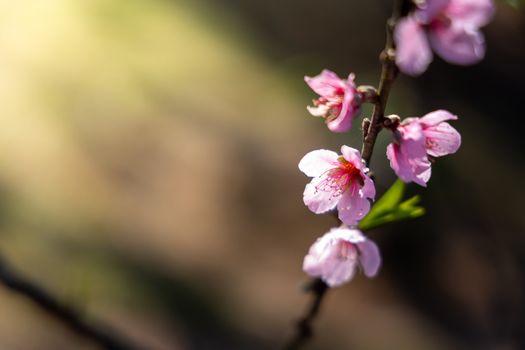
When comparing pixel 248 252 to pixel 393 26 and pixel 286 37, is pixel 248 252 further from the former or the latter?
pixel 393 26

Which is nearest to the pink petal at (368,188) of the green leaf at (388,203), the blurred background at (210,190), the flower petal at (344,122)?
the flower petal at (344,122)

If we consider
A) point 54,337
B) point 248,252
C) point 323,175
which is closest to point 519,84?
point 248,252

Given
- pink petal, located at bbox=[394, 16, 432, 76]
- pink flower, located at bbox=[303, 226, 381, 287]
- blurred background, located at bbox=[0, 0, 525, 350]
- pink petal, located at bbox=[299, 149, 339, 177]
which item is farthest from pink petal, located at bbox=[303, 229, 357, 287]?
blurred background, located at bbox=[0, 0, 525, 350]

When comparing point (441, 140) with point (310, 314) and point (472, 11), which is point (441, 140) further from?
point (310, 314)

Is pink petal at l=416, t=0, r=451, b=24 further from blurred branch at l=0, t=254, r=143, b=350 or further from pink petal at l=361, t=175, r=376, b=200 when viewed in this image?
blurred branch at l=0, t=254, r=143, b=350

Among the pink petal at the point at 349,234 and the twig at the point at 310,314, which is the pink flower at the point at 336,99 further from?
the twig at the point at 310,314

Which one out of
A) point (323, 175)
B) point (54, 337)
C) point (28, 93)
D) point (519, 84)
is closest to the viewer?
point (323, 175)
